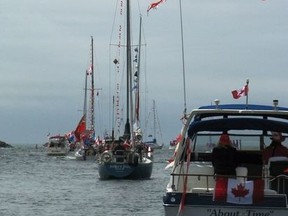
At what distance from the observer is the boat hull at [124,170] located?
45.8 m

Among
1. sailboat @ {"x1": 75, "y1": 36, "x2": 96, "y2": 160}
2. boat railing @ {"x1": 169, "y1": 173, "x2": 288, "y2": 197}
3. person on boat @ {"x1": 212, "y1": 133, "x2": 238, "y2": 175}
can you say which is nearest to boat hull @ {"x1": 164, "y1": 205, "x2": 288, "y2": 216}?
boat railing @ {"x1": 169, "y1": 173, "x2": 288, "y2": 197}

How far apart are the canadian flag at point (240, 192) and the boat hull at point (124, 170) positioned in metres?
29.0

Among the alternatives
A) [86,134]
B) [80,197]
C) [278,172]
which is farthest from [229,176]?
[86,134]

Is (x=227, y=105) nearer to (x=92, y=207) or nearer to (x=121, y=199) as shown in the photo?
(x=92, y=207)

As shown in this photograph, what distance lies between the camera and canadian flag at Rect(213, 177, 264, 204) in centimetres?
1667

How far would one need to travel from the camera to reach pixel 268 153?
18375mm

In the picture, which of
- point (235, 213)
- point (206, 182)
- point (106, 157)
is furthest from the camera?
point (106, 157)

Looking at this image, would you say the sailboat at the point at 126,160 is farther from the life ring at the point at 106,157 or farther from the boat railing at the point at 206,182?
the boat railing at the point at 206,182

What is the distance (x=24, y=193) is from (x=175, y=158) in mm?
22616

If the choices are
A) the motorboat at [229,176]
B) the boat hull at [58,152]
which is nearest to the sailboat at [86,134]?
the boat hull at [58,152]

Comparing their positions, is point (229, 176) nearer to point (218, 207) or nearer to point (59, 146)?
point (218, 207)

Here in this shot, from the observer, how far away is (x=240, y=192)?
16719 mm

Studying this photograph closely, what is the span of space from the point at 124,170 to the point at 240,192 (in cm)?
2909

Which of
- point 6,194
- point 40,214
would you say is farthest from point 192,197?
point 6,194
